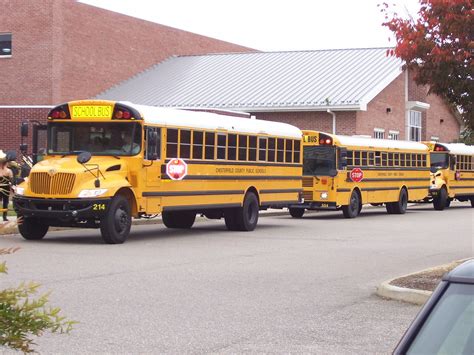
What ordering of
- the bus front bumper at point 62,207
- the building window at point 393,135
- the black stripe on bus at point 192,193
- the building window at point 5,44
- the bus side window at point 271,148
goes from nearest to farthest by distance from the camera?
the bus front bumper at point 62,207 < the black stripe on bus at point 192,193 < the bus side window at point 271,148 < the building window at point 5,44 < the building window at point 393,135

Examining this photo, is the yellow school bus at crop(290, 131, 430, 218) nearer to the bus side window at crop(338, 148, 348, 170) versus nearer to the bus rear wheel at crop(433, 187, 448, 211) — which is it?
the bus side window at crop(338, 148, 348, 170)

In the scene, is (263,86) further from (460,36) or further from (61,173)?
(460,36)

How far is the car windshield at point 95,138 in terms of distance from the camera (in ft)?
60.7

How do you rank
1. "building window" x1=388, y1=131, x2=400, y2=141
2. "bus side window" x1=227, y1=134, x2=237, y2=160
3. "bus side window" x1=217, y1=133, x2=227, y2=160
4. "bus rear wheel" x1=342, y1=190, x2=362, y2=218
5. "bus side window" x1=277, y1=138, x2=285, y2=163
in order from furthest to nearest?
"building window" x1=388, y1=131, x2=400, y2=141
"bus rear wheel" x1=342, y1=190, x2=362, y2=218
"bus side window" x1=277, y1=138, x2=285, y2=163
"bus side window" x1=227, y1=134, x2=237, y2=160
"bus side window" x1=217, y1=133, x2=227, y2=160

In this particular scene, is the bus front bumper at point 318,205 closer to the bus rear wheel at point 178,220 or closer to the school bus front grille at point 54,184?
the bus rear wheel at point 178,220

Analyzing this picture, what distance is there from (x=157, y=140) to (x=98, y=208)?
7.22 feet

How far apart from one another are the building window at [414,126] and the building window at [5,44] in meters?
22.1

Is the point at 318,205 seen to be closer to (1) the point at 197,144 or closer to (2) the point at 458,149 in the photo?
(1) the point at 197,144

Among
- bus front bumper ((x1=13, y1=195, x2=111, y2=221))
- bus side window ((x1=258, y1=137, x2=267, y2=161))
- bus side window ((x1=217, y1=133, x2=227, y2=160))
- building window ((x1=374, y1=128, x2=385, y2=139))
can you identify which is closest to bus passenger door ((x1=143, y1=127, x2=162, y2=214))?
bus front bumper ((x1=13, y1=195, x2=111, y2=221))

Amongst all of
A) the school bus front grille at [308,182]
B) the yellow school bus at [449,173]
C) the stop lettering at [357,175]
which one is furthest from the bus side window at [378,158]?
the yellow school bus at [449,173]

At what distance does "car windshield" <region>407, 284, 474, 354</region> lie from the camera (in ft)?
11.6

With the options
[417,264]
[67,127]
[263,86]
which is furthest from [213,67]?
[417,264]

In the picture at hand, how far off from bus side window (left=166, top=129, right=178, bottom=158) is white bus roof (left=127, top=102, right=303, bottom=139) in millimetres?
187

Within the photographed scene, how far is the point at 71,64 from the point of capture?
147ft
